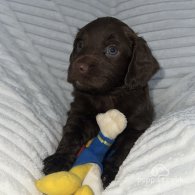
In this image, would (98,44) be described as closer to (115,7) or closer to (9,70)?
(9,70)

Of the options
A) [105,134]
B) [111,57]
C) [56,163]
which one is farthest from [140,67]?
[56,163]

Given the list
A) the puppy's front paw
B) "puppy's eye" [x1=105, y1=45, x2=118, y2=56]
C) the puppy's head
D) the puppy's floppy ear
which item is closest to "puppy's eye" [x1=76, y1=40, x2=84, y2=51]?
the puppy's head

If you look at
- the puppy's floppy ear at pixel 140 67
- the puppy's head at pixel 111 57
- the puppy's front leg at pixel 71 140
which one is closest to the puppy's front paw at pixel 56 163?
the puppy's front leg at pixel 71 140

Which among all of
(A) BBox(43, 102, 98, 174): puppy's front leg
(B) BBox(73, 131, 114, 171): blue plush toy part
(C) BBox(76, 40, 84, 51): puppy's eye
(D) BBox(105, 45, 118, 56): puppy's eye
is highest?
(D) BBox(105, 45, 118, 56): puppy's eye

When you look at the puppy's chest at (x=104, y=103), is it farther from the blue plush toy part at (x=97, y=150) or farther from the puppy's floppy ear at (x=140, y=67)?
the blue plush toy part at (x=97, y=150)

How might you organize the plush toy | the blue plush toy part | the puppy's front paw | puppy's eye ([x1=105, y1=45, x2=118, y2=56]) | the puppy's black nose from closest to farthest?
the plush toy, the puppy's front paw, the blue plush toy part, the puppy's black nose, puppy's eye ([x1=105, y1=45, x2=118, y2=56])

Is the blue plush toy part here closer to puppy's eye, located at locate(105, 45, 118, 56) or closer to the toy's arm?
the toy's arm

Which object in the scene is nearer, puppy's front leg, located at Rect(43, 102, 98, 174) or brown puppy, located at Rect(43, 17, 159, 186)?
puppy's front leg, located at Rect(43, 102, 98, 174)
